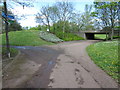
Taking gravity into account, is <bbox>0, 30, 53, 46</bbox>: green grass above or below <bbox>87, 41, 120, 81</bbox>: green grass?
above

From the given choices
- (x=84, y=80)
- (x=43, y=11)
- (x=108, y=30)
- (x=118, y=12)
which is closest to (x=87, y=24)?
(x=108, y=30)

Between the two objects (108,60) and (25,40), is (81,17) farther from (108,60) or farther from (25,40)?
(108,60)

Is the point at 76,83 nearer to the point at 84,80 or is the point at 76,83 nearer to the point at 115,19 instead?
the point at 84,80

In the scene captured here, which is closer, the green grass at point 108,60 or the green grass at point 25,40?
the green grass at point 108,60

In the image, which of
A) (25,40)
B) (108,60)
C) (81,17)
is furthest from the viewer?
(81,17)

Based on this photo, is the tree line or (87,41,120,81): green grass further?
the tree line

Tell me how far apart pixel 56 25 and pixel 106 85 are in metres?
24.0

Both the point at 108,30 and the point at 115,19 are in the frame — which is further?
the point at 108,30

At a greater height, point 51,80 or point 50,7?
point 50,7

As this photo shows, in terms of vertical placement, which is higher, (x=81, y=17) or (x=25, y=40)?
(x=81, y=17)

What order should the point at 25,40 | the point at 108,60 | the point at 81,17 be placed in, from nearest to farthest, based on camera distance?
the point at 108,60
the point at 25,40
the point at 81,17

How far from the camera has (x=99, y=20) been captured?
20.3 m

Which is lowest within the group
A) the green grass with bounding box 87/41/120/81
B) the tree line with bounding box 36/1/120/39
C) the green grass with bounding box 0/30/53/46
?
the green grass with bounding box 87/41/120/81

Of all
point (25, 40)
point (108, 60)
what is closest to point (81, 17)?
point (25, 40)
